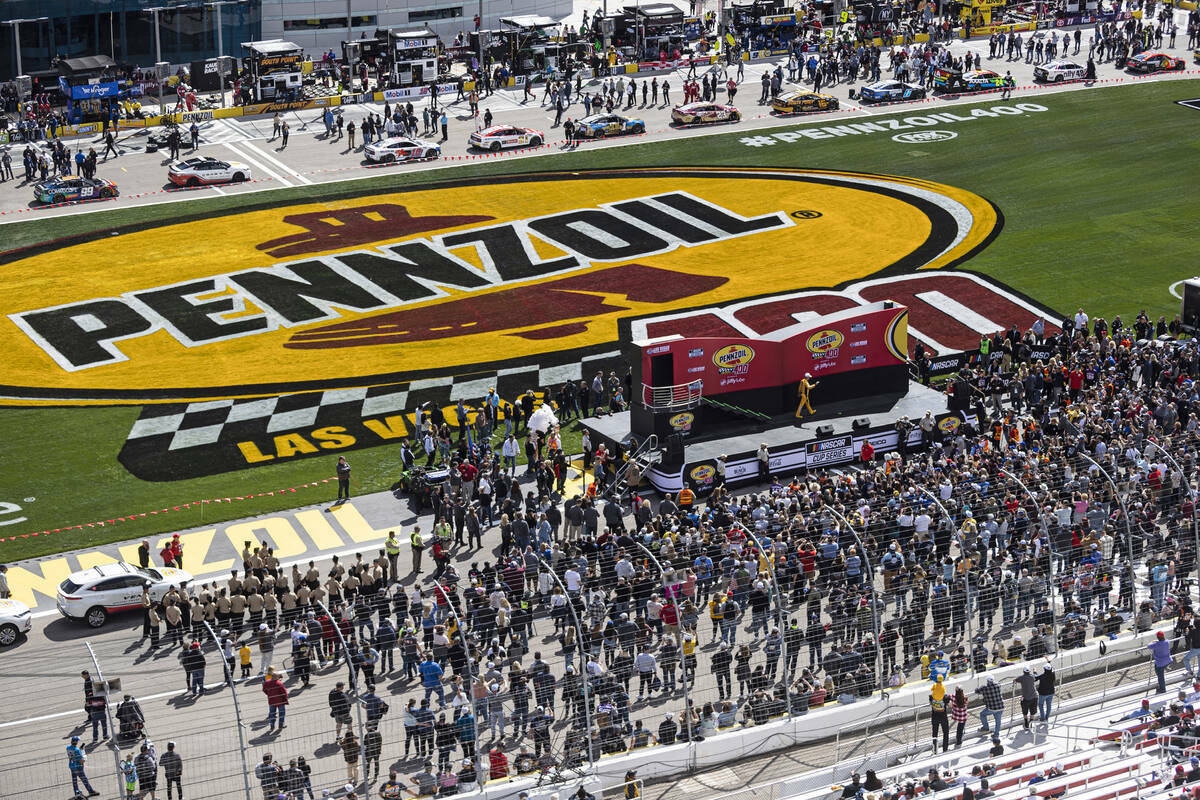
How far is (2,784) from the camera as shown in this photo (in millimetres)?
25859

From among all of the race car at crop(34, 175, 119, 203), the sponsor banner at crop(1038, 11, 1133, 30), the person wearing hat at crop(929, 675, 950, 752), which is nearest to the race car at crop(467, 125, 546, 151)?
the race car at crop(34, 175, 119, 203)

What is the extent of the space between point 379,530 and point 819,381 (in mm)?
12828

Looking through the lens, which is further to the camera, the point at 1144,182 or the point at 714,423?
the point at 1144,182

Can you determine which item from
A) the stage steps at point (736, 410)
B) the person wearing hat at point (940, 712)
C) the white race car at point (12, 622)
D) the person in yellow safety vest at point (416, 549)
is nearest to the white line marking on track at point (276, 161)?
the stage steps at point (736, 410)

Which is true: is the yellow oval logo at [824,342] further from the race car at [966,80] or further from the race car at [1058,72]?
the race car at [1058,72]

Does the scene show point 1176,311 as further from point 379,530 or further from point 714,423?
point 379,530

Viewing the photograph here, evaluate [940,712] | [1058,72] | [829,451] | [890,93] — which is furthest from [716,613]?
[1058,72]

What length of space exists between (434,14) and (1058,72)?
36.8 meters

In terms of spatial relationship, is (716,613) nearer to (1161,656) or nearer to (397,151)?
(1161,656)

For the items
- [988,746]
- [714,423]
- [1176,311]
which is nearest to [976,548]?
[988,746]

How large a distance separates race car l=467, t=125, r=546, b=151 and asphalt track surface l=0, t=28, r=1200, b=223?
0.38m

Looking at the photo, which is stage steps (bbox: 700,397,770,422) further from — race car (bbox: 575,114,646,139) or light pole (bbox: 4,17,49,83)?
light pole (bbox: 4,17,49,83)

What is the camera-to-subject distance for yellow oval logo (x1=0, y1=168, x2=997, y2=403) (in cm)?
5162

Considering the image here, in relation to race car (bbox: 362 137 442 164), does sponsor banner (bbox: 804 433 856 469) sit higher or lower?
lower
